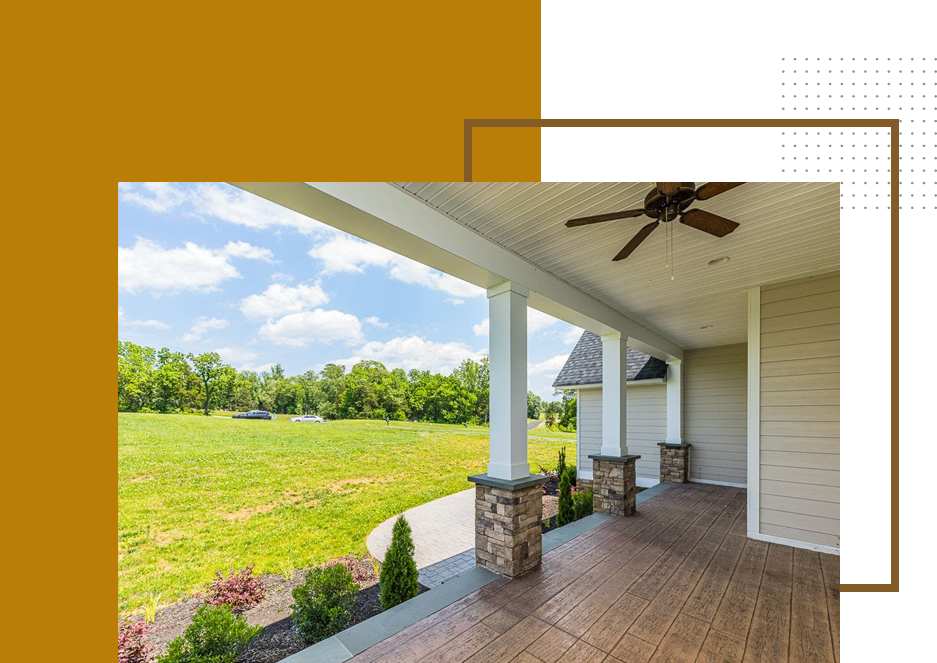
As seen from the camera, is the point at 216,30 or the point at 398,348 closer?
the point at 216,30

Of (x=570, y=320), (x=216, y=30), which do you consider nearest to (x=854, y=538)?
(x=216, y=30)

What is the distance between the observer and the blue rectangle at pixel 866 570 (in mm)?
660

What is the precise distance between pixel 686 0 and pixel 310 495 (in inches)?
357

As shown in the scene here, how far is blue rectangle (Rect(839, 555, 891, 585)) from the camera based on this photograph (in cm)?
66

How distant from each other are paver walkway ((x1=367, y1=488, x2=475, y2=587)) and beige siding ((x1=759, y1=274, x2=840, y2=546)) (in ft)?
11.3

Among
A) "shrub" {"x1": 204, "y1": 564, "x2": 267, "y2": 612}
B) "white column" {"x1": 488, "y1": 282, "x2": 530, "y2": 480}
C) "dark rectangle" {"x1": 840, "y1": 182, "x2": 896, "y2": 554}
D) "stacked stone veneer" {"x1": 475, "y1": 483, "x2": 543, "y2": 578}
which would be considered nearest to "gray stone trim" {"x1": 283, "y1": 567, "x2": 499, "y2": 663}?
"stacked stone veneer" {"x1": 475, "y1": 483, "x2": 543, "y2": 578}

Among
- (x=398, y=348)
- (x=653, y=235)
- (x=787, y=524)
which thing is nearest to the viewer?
(x=653, y=235)

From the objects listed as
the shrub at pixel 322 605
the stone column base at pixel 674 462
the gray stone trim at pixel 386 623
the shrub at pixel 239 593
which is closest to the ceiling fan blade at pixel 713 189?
the gray stone trim at pixel 386 623

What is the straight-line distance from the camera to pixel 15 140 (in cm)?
51

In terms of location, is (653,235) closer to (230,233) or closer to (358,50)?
(358,50)

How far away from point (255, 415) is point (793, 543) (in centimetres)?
901

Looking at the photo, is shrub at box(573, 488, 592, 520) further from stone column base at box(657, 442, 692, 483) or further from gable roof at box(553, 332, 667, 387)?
gable roof at box(553, 332, 667, 387)

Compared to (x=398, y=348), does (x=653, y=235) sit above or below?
above

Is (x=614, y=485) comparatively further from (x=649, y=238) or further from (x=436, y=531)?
(x=649, y=238)
